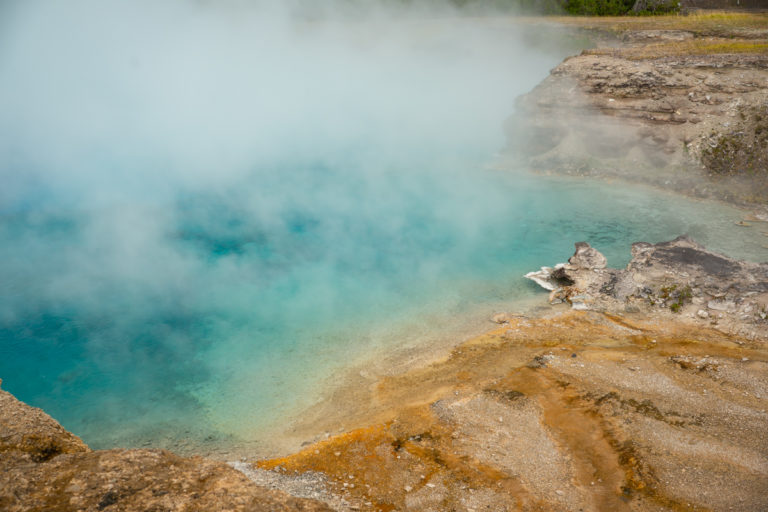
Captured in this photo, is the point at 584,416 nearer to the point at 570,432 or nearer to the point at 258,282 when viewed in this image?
the point at 570,432

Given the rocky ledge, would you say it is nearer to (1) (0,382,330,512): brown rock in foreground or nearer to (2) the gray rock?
(2) the gray rock

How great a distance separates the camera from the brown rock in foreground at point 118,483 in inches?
127

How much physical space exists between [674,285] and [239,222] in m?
10.7

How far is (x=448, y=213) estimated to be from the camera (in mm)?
14562

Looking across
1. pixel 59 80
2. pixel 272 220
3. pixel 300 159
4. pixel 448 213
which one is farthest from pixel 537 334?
pixel 59 80

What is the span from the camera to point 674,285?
9.54 metres

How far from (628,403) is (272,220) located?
10.4 meters

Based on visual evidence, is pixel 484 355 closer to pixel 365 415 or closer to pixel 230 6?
pixel 365 415

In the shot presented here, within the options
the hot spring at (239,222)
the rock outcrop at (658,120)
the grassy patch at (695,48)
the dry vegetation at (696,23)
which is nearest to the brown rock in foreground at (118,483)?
the hot spring at (239,222)

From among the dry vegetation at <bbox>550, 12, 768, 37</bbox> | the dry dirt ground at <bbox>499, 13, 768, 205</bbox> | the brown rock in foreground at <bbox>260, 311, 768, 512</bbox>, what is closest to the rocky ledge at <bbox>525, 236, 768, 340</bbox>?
the brown rock in foreground at <bbox>260, 311, 768, 512</bbox>

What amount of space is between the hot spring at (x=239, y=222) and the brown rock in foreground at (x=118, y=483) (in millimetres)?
3574

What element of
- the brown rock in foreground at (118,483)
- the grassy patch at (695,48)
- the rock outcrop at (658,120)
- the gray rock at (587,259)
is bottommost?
the gray rock at (587,259)

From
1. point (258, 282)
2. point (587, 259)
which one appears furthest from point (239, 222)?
point (587, 259)

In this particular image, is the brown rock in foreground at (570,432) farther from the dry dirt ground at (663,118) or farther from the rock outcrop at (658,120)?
the dry dirt ground at (663,118)
